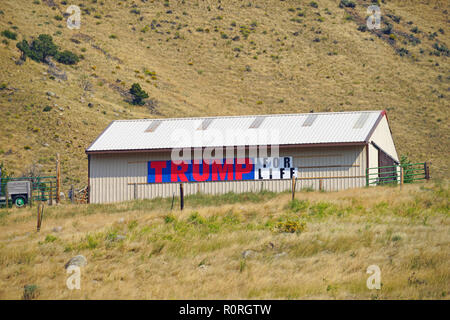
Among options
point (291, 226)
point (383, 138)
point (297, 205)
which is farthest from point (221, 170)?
point (291, 226)

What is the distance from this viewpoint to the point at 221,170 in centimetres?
3606

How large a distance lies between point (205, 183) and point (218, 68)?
51814mm

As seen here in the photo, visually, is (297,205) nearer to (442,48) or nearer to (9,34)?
(9,34)

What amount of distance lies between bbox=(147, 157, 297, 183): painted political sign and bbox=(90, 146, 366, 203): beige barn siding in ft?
1.41

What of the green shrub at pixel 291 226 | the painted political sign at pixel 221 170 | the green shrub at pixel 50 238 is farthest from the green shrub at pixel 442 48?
the green shrub at pixel 50 238

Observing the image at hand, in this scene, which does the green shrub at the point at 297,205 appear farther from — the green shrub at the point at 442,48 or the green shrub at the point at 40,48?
the green shrub at the point at 442,48

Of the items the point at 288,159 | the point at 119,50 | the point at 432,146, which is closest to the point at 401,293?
the point at 288,159

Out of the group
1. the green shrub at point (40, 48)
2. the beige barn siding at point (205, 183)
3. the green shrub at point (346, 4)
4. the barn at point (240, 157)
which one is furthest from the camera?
the green shrub at point (346, 4)

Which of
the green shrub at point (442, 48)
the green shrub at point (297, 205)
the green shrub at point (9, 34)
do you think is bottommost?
the green shrub at point (297, 205)

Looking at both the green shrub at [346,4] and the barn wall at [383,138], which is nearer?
the barn wall at [383,138]

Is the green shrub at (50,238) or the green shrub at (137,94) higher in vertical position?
the green shrub at (137,94)

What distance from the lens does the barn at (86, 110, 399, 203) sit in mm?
34812

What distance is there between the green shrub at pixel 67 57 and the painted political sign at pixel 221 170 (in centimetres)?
4313

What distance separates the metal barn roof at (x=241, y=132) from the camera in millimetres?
35719
